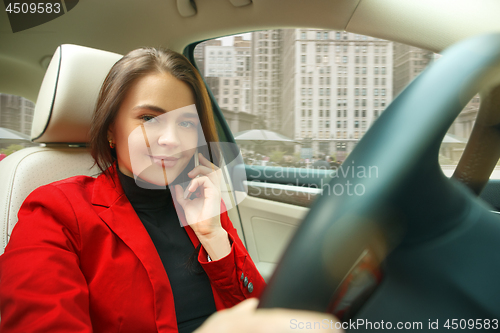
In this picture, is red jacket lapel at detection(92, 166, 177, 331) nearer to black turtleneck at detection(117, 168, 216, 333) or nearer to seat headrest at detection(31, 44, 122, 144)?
black turtleneck at detection(117, 168, 216, 333)

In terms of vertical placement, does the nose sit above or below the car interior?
below

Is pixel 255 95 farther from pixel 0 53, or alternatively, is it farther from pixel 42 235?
pixel 0 53

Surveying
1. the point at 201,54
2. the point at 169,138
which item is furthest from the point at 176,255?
the point at 201,54

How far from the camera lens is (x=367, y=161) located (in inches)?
14.1

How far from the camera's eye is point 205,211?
0.96 m

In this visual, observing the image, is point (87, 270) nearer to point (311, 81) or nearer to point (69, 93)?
point (69, 93)

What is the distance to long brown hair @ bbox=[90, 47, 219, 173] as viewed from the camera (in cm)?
91

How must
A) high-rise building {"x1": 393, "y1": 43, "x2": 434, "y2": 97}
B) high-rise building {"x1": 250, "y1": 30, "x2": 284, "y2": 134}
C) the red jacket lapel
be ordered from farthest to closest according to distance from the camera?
high-rise building {"x1": 250, "y1": 30, "x2": 284, "y2": 134} < high-rise building {"x1": 393, "y1": 43, "x2": 434, "y2": 97} < the red jacket lapel

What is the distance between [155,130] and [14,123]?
0.92 m

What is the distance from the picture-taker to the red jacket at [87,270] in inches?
24.2

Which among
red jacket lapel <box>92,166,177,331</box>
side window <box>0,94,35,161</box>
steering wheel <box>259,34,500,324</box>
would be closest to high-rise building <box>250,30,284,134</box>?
red jacket lapel <box>92,166,177,331</box>

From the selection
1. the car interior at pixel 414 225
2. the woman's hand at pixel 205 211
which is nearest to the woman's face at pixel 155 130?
the woman's hand at pixel 205 211

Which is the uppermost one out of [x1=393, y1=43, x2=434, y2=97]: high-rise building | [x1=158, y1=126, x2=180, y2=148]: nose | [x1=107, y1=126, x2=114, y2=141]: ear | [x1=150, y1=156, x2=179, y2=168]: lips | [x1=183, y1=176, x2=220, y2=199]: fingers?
[x1=393, y1=43, x2=434, y2=97]: high-rise building

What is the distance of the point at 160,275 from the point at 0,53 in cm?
154
